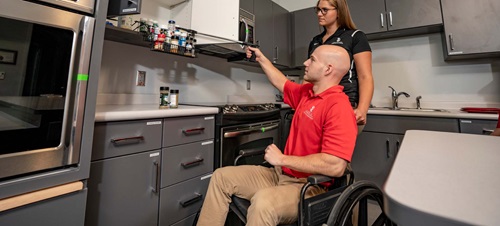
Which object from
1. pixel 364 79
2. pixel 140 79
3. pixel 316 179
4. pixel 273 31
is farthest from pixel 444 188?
pixel 273 31

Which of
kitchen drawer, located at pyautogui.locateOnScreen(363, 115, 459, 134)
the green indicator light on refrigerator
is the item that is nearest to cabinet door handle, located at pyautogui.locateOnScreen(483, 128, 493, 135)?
kitchen drawer, located at pyautogui.locateOnScreen(363, 115, 459, 134)

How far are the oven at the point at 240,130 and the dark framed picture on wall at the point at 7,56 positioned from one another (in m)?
1.04

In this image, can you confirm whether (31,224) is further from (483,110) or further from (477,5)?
(477,5)

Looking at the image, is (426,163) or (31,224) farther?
(31,224)

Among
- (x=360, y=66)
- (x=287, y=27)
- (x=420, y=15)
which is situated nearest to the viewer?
(x=360, y=66)

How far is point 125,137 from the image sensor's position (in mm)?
1074

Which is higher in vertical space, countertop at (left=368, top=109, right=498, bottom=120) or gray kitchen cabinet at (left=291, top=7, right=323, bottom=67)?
gray kitchen cabinet at (left=291, top=7, right=323, bottom=67)

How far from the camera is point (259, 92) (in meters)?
3.07

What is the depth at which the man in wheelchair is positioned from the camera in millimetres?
868

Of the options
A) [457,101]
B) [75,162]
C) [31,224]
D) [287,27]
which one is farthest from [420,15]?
[31,224]

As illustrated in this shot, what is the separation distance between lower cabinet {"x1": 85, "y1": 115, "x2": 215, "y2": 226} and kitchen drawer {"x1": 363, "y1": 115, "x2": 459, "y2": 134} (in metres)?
1.72

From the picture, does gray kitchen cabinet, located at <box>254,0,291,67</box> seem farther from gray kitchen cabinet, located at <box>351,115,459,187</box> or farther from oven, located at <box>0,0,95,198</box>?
oven, located at <box>0,0,95,198</box>

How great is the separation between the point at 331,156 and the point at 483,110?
2.11m

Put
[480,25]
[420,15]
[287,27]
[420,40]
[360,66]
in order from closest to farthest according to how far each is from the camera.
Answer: [360,66] → [480,25] → [420,15] → [420,40] → [287,27]
